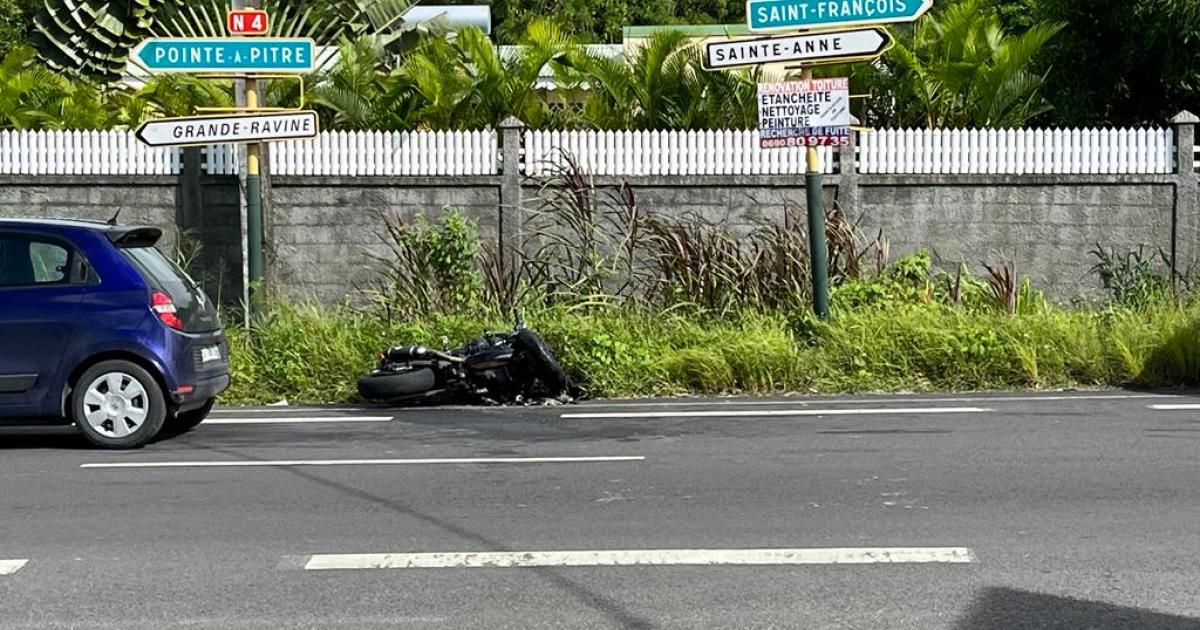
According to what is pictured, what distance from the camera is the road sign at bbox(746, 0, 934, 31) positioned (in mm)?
14211

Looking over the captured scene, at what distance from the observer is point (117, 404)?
1035 centimetres

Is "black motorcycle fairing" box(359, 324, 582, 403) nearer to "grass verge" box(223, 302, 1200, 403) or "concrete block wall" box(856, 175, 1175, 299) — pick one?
"grass verge" box(223, 302, 1200, 403)

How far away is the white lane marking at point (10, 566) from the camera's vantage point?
686 centimetres

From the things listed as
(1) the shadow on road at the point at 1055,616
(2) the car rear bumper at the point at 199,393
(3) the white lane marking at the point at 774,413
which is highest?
(2) the car rear bumper at the point at 199,393

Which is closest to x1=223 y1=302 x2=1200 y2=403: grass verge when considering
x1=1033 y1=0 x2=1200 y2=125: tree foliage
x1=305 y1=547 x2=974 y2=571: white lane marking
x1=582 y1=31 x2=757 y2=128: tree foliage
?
x1=582 y1=31 x2=757 y2=128: tree foliage

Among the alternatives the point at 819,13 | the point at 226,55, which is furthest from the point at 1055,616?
the point at 226,55

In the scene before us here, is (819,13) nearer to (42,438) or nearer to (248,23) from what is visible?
(248,23)

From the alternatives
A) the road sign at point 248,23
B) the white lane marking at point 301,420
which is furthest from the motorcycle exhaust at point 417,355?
the road sign at point 248,23

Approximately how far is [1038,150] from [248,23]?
28.4 feet

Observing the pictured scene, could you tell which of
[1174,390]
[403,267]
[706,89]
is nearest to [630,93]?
[706,89]

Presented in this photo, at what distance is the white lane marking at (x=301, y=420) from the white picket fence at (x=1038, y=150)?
7.44 meters

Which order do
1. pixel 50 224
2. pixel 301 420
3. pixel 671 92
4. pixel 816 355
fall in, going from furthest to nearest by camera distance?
pixel 671 92 → pixel 816 355 → pixel 301 420 → pixel 50 224

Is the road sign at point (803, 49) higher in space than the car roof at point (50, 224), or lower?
higher

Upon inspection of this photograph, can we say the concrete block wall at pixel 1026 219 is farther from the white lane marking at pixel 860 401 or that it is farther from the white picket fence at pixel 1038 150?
the white lane marking at pixel 860 401
